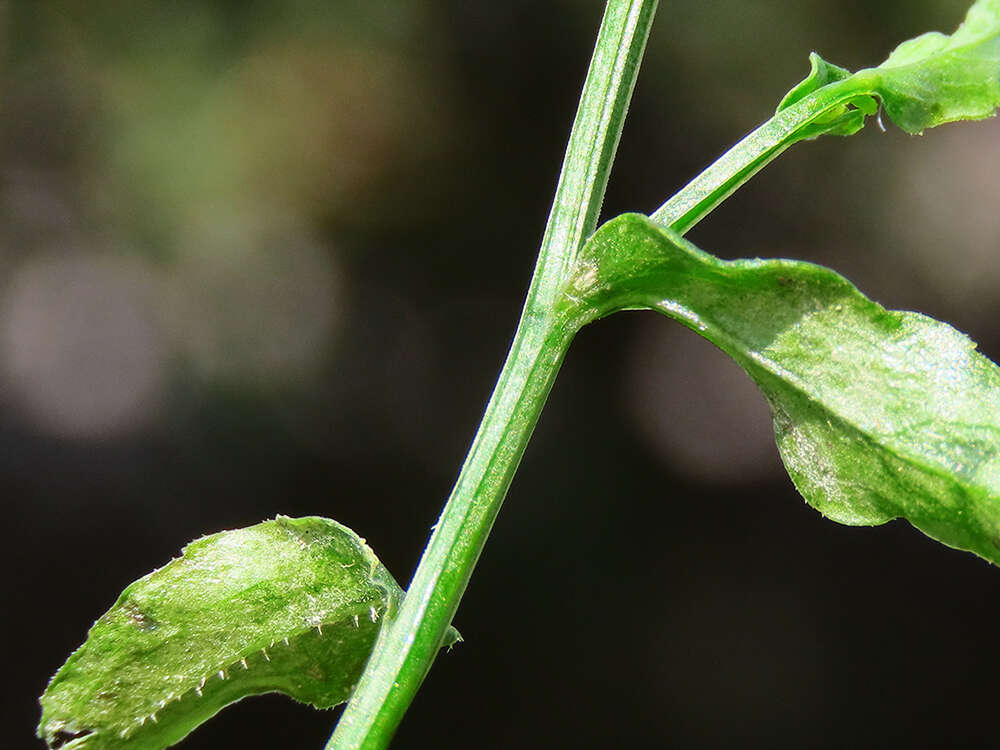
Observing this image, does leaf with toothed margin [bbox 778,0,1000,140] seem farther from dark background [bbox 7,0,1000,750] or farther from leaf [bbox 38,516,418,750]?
dark background [bbox 7,0,1000,750]

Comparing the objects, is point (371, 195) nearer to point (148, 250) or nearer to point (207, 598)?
point (148, 250)

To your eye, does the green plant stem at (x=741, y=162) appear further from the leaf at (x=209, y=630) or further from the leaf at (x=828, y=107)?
the leaf at (x=209, y=630)

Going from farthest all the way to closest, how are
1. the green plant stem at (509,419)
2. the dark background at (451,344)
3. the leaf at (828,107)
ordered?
the dark background at (451,344) → the leaf at (828,107) → the green plant stem at (509,419)

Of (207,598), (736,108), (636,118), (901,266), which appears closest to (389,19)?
(636,118)

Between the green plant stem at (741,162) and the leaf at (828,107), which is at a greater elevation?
the leaf at (828,107)

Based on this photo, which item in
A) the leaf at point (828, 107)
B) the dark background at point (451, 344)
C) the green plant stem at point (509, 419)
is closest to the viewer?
the green plant stem at point (509, 419)

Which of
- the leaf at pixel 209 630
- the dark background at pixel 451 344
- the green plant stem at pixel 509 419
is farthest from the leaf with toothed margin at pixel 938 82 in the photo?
the dark background at pixel 451 344
